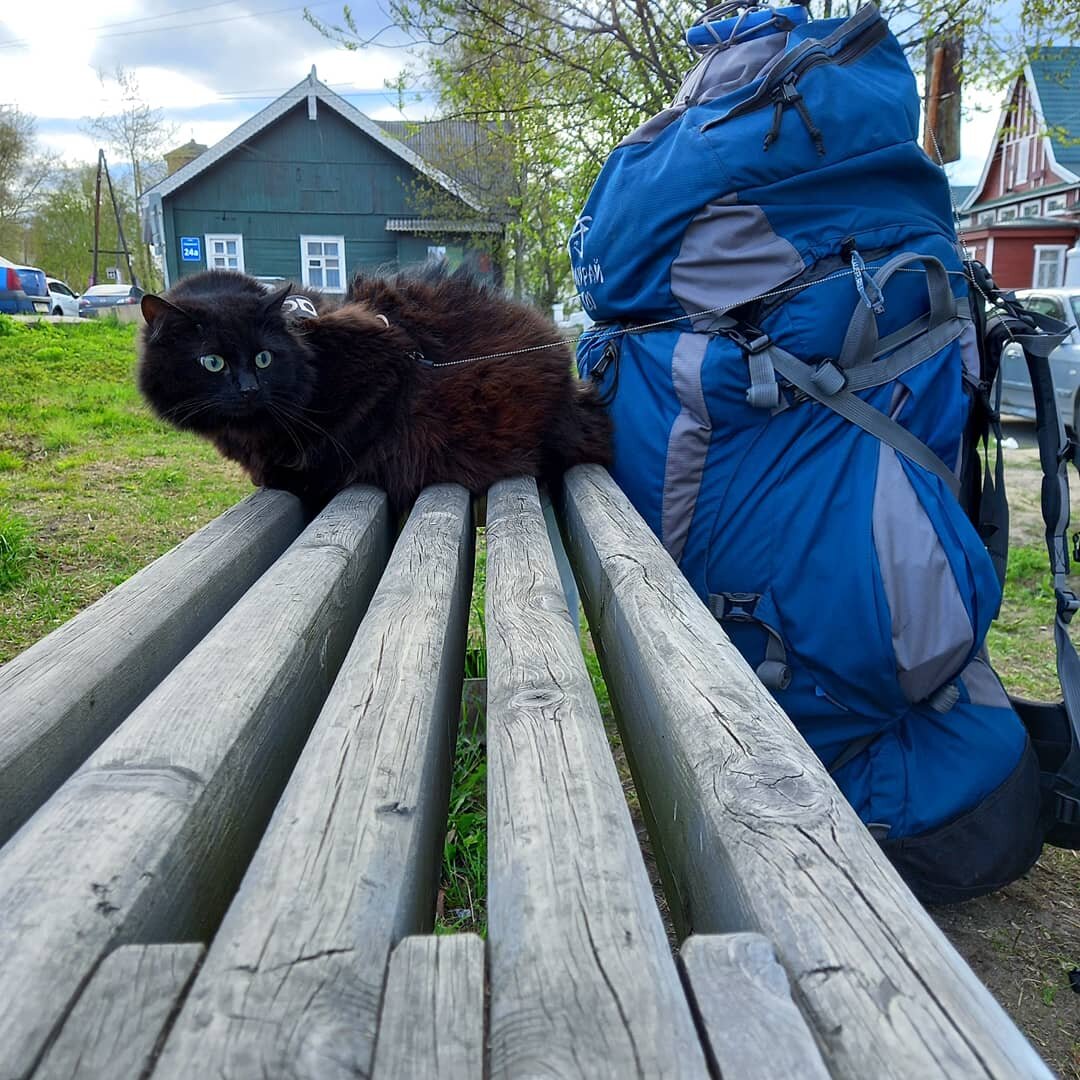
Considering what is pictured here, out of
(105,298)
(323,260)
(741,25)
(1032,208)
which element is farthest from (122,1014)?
(105,298)

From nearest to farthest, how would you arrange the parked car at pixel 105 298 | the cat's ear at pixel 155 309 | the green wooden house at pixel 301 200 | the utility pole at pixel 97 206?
the cat's ear at pixel 155 309 → the green wooden house at pixel 301 200 → the parked car at pixel 105 298 → the utility pole at pixel 97 206

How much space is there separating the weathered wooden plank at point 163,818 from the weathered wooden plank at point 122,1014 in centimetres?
2

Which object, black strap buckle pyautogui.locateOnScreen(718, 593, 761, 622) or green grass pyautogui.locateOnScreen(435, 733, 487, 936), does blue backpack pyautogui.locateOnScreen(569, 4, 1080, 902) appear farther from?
green grass pyautogui.locateOnScreen(435, 733, 487, 936)

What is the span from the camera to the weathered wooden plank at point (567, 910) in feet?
1.94

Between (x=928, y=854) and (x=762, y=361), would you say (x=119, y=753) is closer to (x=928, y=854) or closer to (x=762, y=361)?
(x=762, y=361)

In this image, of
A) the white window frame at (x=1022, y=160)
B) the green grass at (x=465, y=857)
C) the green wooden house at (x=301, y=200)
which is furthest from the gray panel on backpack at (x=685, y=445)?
the white window frame at (x=1022, y=160)

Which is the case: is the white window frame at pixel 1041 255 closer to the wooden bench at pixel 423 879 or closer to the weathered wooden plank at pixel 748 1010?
the wooden bench at pixel 423 879

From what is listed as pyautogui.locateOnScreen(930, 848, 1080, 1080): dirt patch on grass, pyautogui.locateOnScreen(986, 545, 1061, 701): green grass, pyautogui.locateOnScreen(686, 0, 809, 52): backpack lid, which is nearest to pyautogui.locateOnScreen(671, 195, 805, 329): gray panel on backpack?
pyautogui.locateOnScreen(686, 0, 809, 52): backpack lid

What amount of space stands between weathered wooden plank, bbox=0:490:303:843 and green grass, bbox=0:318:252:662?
1.32 m

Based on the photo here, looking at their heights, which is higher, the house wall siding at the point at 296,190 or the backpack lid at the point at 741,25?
the house wall siding at the point at 296,190

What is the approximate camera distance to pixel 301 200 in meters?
19.3

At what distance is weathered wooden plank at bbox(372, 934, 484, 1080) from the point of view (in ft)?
1.92

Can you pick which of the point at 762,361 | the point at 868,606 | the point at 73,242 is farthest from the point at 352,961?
the point at 73,242

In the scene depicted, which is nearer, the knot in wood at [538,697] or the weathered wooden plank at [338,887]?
the weathered wooden plank at [338,887]
